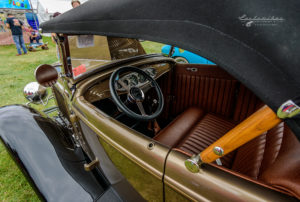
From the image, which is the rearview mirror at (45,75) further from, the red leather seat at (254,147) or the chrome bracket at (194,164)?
the chrome bracket at (194,164)

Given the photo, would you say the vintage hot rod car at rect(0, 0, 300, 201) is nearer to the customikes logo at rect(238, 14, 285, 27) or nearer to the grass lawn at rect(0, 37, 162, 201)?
the customikes logo at rect(238, 14, 285, 27)

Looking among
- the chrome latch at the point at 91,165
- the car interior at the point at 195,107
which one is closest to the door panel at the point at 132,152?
the car interior at the point at 195,107

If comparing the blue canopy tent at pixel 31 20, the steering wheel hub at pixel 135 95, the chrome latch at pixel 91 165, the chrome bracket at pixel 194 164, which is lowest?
the chrome latch at pixel 91 165

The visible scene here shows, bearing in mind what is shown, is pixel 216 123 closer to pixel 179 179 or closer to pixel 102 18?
pixel 179 179

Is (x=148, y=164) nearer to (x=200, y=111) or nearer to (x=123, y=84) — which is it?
(x=123, y=84)

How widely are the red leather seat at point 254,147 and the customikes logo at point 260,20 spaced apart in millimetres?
563

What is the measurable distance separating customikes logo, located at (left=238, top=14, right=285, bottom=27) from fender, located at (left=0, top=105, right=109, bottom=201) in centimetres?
160

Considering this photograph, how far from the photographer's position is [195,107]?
7.87 ft

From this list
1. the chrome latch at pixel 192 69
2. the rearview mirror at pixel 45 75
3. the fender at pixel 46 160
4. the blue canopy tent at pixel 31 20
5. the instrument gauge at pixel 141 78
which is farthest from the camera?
the blue canopy tent at pixel 31 20

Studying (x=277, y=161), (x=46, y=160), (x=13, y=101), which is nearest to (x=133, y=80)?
(x=46, y=160)

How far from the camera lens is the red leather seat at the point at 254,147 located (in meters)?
0.67

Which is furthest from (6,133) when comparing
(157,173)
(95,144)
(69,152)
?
(157,173)

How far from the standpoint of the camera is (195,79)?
2.38 meters

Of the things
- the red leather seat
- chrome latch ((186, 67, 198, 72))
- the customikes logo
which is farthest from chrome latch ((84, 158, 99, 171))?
chrome latch ((186, 67, 198, 72))
